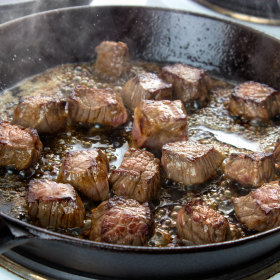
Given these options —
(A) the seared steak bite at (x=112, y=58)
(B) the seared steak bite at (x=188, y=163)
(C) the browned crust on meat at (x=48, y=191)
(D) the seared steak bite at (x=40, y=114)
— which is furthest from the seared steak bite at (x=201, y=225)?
(A) the seared steak bite at (x=112, y=58)

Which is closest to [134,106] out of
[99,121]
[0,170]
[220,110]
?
[99,121]

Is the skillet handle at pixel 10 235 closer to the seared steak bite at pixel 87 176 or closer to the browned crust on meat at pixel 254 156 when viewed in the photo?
the seared steak bite at pixel 87 176

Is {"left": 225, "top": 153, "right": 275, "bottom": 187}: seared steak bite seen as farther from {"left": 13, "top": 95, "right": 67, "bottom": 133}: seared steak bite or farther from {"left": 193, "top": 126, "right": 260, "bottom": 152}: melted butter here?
{"left": 13, "top": 95, "right": 67, "bottom": 133}: seared steak bite

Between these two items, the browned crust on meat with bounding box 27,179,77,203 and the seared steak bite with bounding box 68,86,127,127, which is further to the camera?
the seared steak bite with bounding box 68,86,127,127

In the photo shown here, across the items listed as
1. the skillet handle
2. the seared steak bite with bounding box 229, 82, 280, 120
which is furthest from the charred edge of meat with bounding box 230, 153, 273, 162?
the skillet handle

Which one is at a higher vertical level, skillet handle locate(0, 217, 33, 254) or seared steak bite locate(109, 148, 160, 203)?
skillet handle locate(0, 217, 33, 254)

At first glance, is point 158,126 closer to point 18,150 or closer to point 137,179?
point 137,179

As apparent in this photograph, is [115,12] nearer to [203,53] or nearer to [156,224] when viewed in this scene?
[203,53]
